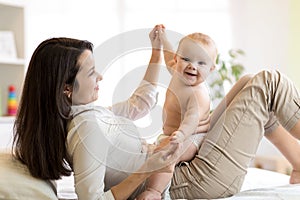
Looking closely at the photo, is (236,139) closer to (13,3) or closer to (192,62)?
(192,62)

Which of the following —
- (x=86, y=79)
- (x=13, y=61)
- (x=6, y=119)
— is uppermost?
(x=86, y=79)

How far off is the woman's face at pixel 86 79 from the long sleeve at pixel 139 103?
168 mm

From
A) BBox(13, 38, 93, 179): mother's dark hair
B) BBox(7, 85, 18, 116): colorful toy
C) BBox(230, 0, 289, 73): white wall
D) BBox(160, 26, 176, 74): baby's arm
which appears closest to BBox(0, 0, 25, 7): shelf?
BBox(7, 85, 18, 116): colorful toy

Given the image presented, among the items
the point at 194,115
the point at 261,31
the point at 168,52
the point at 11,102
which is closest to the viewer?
the point at 194,115

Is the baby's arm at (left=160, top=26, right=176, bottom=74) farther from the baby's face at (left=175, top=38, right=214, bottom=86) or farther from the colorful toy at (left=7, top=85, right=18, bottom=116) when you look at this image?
the colorful toy at (left=7, top=85, right=18, bottom=116)

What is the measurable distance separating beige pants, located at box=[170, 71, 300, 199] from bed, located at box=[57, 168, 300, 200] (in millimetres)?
76

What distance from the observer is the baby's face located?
52.8 inches

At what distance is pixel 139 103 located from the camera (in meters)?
1.39

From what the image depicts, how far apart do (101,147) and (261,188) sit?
53cm

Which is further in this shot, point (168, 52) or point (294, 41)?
point (294, 41)

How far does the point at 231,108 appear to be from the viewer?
1.42 meters

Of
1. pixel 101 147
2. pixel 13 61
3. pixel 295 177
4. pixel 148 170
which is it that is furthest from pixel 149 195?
pixel 13 61

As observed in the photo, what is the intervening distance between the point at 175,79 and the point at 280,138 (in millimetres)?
424

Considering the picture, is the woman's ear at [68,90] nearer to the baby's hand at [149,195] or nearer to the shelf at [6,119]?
the baby's hand at [149,195]
